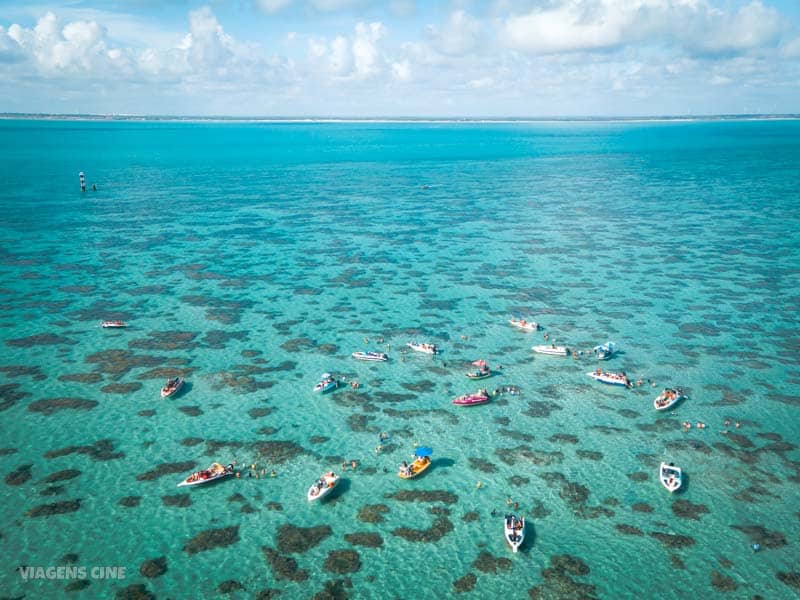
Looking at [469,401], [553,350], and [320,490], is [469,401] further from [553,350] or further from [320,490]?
[320,490]

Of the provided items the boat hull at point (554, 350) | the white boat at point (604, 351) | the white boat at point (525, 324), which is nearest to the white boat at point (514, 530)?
the boat hull at point (554, 350)

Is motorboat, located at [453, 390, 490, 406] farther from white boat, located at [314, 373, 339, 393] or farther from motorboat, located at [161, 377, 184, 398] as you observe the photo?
motorboat, located at [161, 377, 184, 398]

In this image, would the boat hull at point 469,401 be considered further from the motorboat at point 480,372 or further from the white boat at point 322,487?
the white boat at point 322,487

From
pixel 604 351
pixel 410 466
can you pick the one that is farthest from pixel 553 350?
pixel 410 466

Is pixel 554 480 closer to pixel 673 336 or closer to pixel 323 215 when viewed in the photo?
pixel 673 336

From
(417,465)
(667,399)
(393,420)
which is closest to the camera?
(417,465)

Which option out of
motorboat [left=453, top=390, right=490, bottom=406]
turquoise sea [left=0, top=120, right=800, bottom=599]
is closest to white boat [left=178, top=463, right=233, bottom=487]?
turquoise sea [left=0, top=120, right=800, bottom=599]
